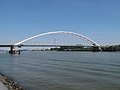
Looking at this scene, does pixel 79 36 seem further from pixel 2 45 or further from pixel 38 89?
pixel 38 89

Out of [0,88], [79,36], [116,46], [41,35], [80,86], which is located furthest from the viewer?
[116,46]

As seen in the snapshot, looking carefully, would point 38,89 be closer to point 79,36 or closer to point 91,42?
point 79,36

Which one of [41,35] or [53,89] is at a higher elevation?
[41,35]

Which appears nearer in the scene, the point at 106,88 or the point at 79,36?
the point at 106,88

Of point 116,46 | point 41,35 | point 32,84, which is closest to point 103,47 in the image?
point 116,46

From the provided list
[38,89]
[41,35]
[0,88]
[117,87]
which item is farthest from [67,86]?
[41,35]

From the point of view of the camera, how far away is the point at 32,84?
22891 millimetres

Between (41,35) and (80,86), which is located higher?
(41,35)

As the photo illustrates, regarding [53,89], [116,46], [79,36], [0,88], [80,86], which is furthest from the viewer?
[116,46]

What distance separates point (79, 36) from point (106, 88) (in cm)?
15135

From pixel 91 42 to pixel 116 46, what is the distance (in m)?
21.2

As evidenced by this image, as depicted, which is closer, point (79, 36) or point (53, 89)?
point (53, 89)

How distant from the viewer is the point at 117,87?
2097 centimetres

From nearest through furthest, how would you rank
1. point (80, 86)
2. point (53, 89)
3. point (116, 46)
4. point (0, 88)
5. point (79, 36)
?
point (0, 88) → point (53, 89) → point (80, 86) → point (79, 36) → point (116, 46)
